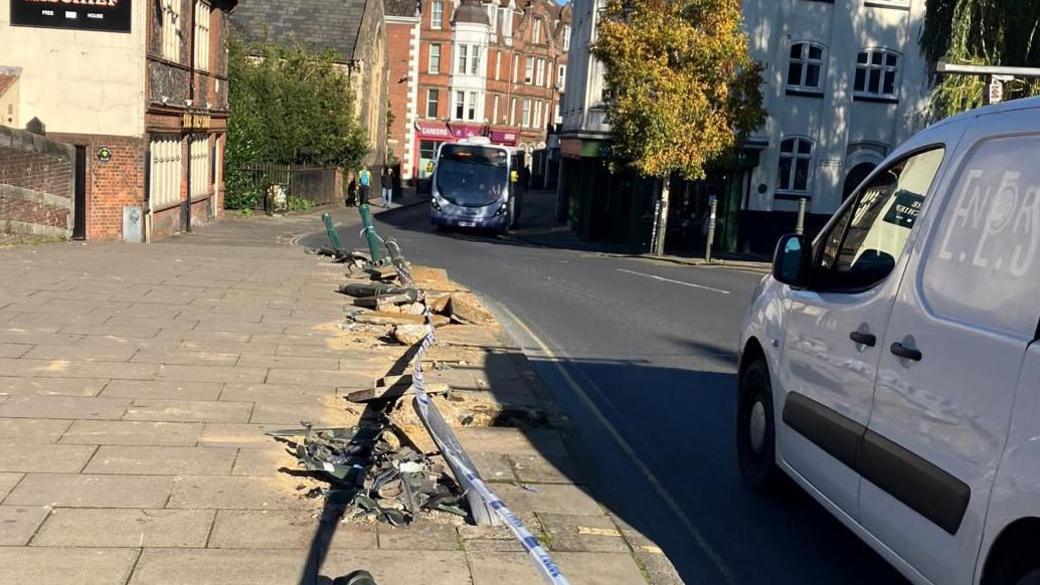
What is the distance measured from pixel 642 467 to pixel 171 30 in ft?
71.0

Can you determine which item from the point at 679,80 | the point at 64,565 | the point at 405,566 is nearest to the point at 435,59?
the point at 679,80

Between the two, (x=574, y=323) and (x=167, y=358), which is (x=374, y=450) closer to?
(x=167, y=358)

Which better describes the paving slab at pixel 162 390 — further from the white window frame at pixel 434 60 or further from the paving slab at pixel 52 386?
the white window frame at pixel 434 60

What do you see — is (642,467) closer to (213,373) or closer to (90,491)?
(90,491)

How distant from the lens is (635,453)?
7.86m

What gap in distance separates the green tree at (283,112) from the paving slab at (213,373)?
2805 cm

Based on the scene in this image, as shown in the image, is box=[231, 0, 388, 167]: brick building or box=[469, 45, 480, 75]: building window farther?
box=[469, 45, 480, 75]: building window

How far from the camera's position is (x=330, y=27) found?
50.0m

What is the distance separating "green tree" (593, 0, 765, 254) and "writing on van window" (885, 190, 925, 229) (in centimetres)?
2374

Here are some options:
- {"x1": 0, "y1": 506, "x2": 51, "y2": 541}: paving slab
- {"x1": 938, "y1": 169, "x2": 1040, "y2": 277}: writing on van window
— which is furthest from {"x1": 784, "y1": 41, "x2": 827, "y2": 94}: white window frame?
{"x1": 0, "y1": 506, "x2": 51, "y2": 541}: paving slab

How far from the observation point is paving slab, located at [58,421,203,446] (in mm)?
6957

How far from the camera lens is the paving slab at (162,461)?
20.9 ft

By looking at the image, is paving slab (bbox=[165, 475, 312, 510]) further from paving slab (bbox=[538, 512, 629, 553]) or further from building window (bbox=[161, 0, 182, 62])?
building window (bbox=[161, 0, 182, 62])

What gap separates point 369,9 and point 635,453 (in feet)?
152
